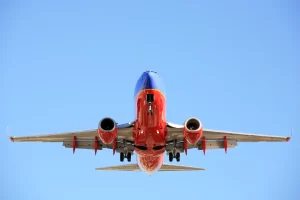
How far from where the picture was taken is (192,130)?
2791 cm

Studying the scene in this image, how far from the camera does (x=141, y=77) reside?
1156 inches

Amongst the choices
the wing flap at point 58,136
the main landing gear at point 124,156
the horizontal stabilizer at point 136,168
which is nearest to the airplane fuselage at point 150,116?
the main landing gear at point 124,156

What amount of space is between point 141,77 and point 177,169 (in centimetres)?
1062

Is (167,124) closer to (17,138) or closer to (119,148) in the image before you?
(119,148)

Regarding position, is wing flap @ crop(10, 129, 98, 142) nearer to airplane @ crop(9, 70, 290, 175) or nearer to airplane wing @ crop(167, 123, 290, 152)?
airplane @ crop(9, 70, 290, 175)

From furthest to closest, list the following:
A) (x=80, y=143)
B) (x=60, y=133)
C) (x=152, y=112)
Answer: (x=80, y=143) → (x=60, y=133) → (x=152, y=112)

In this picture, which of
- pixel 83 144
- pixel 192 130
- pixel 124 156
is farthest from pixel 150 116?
pixel 83 144

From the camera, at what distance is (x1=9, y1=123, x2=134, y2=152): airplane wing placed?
3150cm

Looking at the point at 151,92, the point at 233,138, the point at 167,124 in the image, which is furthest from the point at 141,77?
the point at 233,138

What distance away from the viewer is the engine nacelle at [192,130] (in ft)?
91.6

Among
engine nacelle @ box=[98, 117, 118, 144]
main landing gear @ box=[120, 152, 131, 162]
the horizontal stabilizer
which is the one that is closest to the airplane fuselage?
engine nacelle @ box=[98, 117, 118, 144]

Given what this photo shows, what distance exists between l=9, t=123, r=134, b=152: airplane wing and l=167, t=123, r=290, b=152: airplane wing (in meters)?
2.97

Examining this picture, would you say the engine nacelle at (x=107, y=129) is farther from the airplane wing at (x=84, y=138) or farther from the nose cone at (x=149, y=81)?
the nose cone at (x=149, y=81)

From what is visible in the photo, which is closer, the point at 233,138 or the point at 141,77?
the point at 141,77
